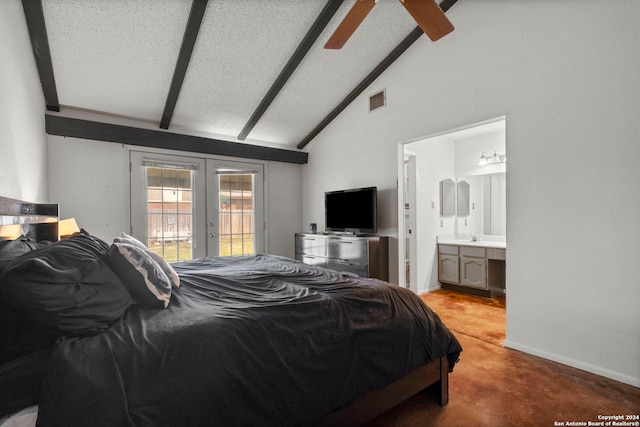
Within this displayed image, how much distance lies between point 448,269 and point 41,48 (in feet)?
17.7

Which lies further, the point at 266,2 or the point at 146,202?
the point at 146,202

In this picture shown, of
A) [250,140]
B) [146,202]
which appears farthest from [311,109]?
[146,202]

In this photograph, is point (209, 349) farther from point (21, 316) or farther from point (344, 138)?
point (344, 138)

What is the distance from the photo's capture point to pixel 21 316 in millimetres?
987

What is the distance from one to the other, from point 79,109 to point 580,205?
207 inches

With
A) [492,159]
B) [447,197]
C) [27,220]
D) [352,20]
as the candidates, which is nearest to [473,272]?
[447,197]

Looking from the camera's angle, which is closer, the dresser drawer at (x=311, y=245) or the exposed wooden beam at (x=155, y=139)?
the exposed wooden beam at (x=155, y=139)

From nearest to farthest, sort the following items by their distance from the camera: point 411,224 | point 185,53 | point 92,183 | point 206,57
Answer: point 185,53 → point 206,57 → point 92,183 → point 411,224

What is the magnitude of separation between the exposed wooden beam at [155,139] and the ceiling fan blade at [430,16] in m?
3.24

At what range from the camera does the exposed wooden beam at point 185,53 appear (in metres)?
2.66

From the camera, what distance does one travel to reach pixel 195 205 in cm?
450

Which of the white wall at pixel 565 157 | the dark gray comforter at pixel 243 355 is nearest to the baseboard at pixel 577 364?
the white wall at pixel 565 157

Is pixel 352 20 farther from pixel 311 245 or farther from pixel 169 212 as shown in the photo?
pixel 169 212

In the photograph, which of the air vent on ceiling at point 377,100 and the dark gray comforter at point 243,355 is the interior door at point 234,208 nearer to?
the air vent on ceiling at point 377,100
